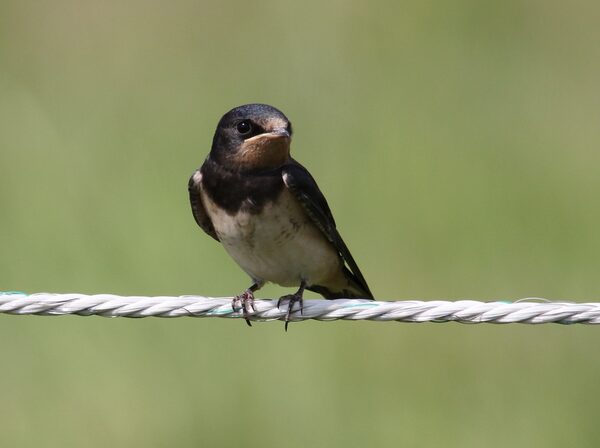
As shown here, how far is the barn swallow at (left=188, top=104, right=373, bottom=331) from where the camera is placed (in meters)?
4.33

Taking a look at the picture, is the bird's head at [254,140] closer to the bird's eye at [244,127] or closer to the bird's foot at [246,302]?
the bird's eye at [244,127]

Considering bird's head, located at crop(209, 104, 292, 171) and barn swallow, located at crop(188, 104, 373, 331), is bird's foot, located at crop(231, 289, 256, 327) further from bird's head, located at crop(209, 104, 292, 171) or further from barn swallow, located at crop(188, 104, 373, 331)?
bird's head, located at crop(209, 104, 292, 171)

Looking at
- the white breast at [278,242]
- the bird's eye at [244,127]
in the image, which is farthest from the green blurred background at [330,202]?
the bird's eye at [244,127]

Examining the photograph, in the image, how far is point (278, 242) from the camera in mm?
4395

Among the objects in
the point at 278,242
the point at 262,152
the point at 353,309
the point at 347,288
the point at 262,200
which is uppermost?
the point at 262,152

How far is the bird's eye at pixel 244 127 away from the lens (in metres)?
4.37

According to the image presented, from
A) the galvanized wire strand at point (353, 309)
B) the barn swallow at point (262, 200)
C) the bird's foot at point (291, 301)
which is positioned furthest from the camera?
the barn swallow at point (262, 200)

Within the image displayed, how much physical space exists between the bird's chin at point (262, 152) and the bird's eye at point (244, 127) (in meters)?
0.03

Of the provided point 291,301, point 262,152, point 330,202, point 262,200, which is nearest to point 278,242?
point 262,200

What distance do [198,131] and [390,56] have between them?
130 cm

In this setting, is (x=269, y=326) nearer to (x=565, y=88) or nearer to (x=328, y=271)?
(x=328, y=271)

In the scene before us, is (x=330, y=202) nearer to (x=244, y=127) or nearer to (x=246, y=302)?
(x=244, y=127)

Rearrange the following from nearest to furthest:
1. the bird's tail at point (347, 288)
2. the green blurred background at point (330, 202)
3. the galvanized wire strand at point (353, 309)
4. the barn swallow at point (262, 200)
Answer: the galvanized wire strand at point (353, 309) → the barn swallow at point (262, 200) → the bird's tail at point (347, 288) → the green blurred background at point (330, 202)

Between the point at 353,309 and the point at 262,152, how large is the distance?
47.2 inches
